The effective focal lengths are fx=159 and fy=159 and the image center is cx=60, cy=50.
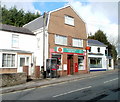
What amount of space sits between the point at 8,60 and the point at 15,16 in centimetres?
2129

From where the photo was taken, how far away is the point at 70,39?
23.0m

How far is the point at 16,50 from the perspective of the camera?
19.0 m

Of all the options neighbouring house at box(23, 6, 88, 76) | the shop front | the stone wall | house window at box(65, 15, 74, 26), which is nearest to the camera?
the stone wall

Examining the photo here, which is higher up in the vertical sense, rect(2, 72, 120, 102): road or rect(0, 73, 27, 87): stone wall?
rect(0, 73, 27, 87): stone wall

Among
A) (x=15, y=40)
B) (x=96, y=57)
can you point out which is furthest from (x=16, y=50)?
(x=96, y=57)

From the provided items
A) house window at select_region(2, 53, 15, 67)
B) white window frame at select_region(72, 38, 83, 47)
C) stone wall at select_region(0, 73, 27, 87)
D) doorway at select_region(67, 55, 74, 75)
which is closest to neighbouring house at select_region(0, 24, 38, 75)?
house window at select_region(2, 53, 15, 67)

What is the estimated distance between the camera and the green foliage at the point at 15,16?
3542 cm

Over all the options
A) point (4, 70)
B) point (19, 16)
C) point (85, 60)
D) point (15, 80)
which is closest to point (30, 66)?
point (4, 70)

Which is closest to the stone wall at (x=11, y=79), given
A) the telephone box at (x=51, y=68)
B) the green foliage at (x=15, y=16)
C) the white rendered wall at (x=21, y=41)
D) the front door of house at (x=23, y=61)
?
the telephone box at (x=51, y=68)

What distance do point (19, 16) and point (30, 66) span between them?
20.7m

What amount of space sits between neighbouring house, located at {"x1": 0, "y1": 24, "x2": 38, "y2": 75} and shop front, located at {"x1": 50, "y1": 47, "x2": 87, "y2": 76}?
292 cm

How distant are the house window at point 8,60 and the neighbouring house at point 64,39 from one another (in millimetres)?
3644

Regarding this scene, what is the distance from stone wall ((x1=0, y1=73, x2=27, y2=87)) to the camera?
13.0m

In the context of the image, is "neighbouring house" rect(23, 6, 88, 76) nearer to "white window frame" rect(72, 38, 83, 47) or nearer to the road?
"white window frame" rect(72, 38, 83, 47)
